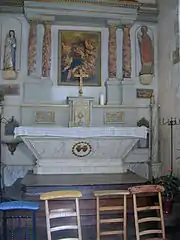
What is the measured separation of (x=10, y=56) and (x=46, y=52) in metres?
0.62

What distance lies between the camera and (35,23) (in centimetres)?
619

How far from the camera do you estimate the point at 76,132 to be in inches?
203

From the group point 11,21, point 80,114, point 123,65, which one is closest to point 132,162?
point 80,114

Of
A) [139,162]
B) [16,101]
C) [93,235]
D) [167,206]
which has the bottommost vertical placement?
[93,235]

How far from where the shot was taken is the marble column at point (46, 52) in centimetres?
616

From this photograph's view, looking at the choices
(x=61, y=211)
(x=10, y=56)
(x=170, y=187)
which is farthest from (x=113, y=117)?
(x=61, y=211)

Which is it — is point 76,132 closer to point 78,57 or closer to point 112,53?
point 78,57

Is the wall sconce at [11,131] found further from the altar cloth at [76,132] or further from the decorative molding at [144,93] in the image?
the decorative molding at [144,93]

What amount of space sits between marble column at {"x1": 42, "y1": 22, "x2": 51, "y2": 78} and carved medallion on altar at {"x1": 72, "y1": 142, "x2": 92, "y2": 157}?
154 cm

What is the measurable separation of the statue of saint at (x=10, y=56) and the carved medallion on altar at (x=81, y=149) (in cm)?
176

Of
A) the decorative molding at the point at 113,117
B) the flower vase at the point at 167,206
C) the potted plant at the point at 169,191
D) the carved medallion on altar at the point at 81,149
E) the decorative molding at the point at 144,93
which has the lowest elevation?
the flower vase at the point at 167,206

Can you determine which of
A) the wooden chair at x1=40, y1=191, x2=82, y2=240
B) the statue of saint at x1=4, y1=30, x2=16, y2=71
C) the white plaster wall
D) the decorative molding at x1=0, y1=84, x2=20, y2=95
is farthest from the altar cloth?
the wooden chair at x1=40, y1=191, x2=82, y2=240

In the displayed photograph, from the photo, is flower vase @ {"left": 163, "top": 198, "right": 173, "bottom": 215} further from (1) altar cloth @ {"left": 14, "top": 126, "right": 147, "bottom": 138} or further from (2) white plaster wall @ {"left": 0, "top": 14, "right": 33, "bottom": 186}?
(2) white plaster wall @ {"left": 0, "top": 14, "right": 33, "bottom": 186}

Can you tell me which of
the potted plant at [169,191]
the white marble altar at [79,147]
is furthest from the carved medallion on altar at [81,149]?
the potted plant at [169,191]
